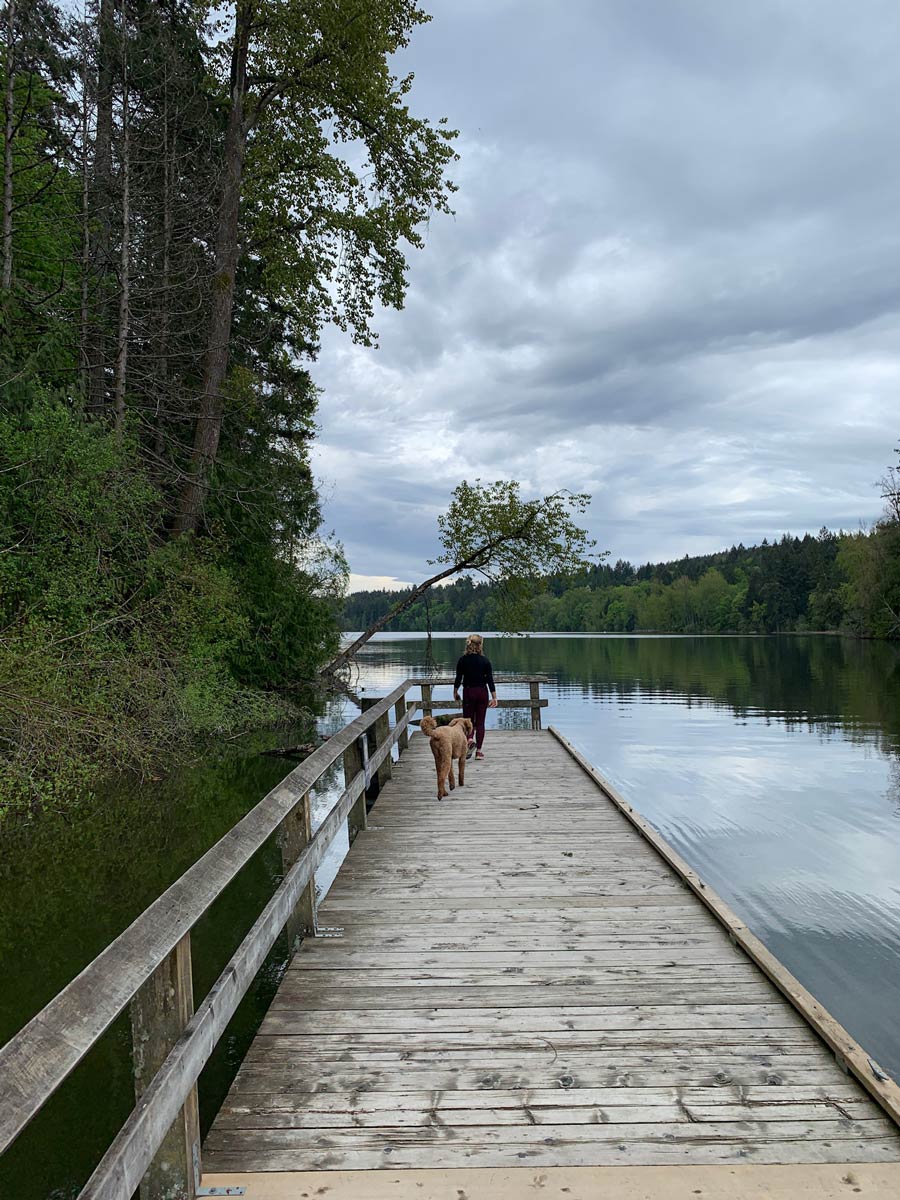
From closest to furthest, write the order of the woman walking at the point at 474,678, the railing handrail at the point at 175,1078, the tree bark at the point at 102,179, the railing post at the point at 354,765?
the railing handrail at the point at 175,1078 < the railing post at the point at 354,765 < the woman walking at the point at 474,678 < the tree bark at the point at 102,179

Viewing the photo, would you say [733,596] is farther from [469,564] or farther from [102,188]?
[102,188]

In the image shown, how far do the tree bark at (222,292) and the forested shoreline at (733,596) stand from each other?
271 inches

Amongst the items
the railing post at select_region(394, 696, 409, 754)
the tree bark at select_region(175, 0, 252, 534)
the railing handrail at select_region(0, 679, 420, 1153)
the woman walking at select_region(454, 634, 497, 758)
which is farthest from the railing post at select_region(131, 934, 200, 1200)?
the tree bark at select_region(175, 0, 252, 534)

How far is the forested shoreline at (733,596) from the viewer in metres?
54.2

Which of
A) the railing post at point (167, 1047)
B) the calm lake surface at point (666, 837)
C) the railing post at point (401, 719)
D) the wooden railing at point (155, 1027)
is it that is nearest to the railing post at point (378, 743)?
the calm lake surface at point (666, 837)

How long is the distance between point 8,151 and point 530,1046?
12892 mm

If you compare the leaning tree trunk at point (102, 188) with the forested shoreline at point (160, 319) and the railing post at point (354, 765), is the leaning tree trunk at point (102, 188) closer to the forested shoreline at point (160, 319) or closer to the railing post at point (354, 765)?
the forested shoreline at point (160, 319)

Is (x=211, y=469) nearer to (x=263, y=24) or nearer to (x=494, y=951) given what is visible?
(x=263, y=24)

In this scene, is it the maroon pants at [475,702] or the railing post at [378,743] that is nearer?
the railing post at [378,743]

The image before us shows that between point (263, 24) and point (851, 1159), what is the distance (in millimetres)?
18014

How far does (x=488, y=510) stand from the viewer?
1997 cm

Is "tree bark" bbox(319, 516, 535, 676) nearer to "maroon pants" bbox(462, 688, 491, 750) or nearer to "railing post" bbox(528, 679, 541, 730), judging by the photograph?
"railing post" bbox(528, 679, 541, 730)

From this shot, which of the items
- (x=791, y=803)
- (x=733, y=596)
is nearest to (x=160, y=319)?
(x=791, y=803)

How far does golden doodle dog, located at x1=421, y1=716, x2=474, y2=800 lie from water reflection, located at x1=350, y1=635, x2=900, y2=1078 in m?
3.08
